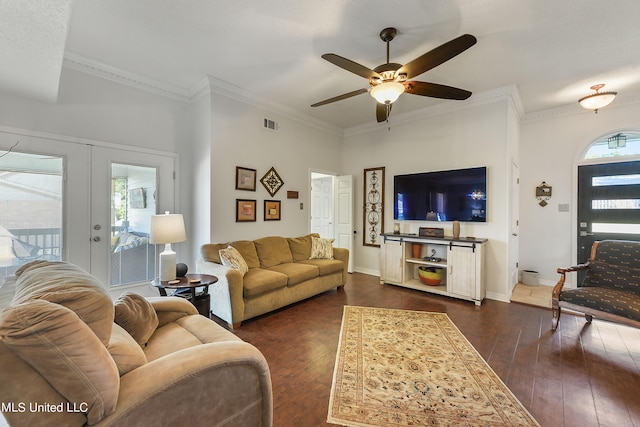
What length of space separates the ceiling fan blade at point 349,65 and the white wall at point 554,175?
12.6ft

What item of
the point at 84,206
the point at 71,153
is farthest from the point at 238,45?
the point at 84,206

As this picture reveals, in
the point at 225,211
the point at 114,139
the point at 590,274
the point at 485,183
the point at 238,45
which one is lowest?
the point at 590,274

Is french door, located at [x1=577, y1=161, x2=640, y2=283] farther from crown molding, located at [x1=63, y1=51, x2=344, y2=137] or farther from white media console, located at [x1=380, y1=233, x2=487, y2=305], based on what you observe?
crown molding, located at [x1=63, y1=51, x2=344, y2=137]

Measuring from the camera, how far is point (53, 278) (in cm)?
124

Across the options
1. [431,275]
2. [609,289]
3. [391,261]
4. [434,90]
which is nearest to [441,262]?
[431,275]

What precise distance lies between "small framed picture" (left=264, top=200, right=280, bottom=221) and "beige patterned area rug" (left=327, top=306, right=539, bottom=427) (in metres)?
2.17

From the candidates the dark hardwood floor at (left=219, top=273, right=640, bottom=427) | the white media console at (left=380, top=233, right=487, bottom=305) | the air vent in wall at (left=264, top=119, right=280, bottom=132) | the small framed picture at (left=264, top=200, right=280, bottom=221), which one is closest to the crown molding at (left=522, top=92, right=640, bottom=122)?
the white media console at (left=380, top=233, right=487, bottom=305)

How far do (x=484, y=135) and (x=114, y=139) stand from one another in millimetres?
5019

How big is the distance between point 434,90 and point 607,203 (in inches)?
146

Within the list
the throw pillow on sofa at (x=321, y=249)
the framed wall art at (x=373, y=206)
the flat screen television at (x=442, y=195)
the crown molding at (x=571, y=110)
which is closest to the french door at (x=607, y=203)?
the crown molding at (x=571, y=110)

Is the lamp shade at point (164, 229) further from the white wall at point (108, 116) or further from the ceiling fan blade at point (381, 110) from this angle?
the ceiling fan blade at point (381, 110)

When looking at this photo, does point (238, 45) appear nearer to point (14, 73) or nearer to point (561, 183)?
point (14, 73)

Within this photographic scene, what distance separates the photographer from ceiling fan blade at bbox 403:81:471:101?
258 cm

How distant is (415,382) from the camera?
6.60 ft
